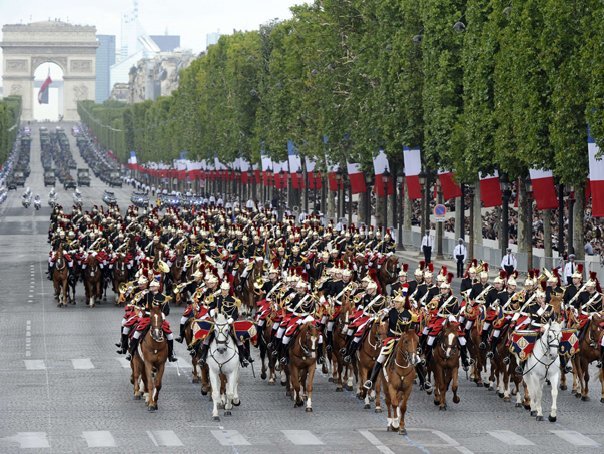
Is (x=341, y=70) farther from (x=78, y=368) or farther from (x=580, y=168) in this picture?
(x=78, y=368)

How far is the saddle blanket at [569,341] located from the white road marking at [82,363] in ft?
39.8

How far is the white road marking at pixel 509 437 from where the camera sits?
97.3 ft

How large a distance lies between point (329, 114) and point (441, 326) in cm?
6741

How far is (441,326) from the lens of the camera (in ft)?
111

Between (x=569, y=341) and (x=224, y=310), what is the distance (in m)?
6.52

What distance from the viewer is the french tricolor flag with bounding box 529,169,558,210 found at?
64.3 meters

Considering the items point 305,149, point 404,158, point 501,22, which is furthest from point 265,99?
point 501,22

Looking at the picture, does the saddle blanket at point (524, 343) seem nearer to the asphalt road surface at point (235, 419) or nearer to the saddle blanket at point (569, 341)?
the saddle blanket at point (569, 341)

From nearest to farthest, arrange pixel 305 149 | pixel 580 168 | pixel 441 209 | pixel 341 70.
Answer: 1. pixel 580 168
2. pixel 441 209
3. pixel 341 70
4. pixel 305 149

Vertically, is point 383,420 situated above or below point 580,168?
below

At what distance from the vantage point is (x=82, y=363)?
138 ft

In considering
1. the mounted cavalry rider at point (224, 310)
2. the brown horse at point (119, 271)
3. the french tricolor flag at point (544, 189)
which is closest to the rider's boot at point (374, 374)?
the mounted cavalry rider at point (224, 310)

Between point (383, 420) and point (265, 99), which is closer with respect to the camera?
point (383, 420)

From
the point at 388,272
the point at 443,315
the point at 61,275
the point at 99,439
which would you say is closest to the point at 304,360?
the point at 443,315
